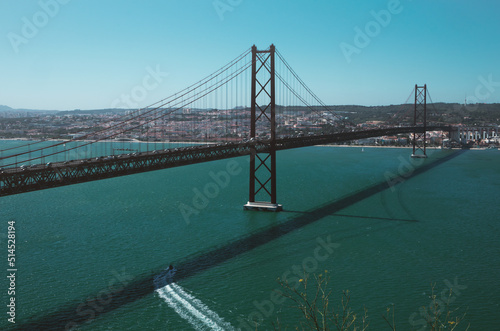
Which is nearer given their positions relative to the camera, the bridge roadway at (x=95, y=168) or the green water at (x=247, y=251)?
the green water at (x=247, y=251)

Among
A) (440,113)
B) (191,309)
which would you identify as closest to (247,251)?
(191,309)

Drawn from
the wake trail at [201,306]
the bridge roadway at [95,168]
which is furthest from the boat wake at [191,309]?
the bridge roadway at [95,168]

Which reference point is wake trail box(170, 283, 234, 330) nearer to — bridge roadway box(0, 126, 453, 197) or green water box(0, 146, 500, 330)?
green water box(0, 146, 500, 330)

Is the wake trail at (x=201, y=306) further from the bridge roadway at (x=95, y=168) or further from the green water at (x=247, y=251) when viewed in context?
the bridge roadway at (x=95, y=168)

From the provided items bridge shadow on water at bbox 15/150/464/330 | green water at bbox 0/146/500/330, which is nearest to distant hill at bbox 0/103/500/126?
green water at bbox 0/146/500/330

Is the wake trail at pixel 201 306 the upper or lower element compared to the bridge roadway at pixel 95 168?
lower

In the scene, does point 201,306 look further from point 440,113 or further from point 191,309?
point 440,113

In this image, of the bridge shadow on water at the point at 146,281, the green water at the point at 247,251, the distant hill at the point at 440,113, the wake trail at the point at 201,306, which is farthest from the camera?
the distant hill at the point at 440,113
